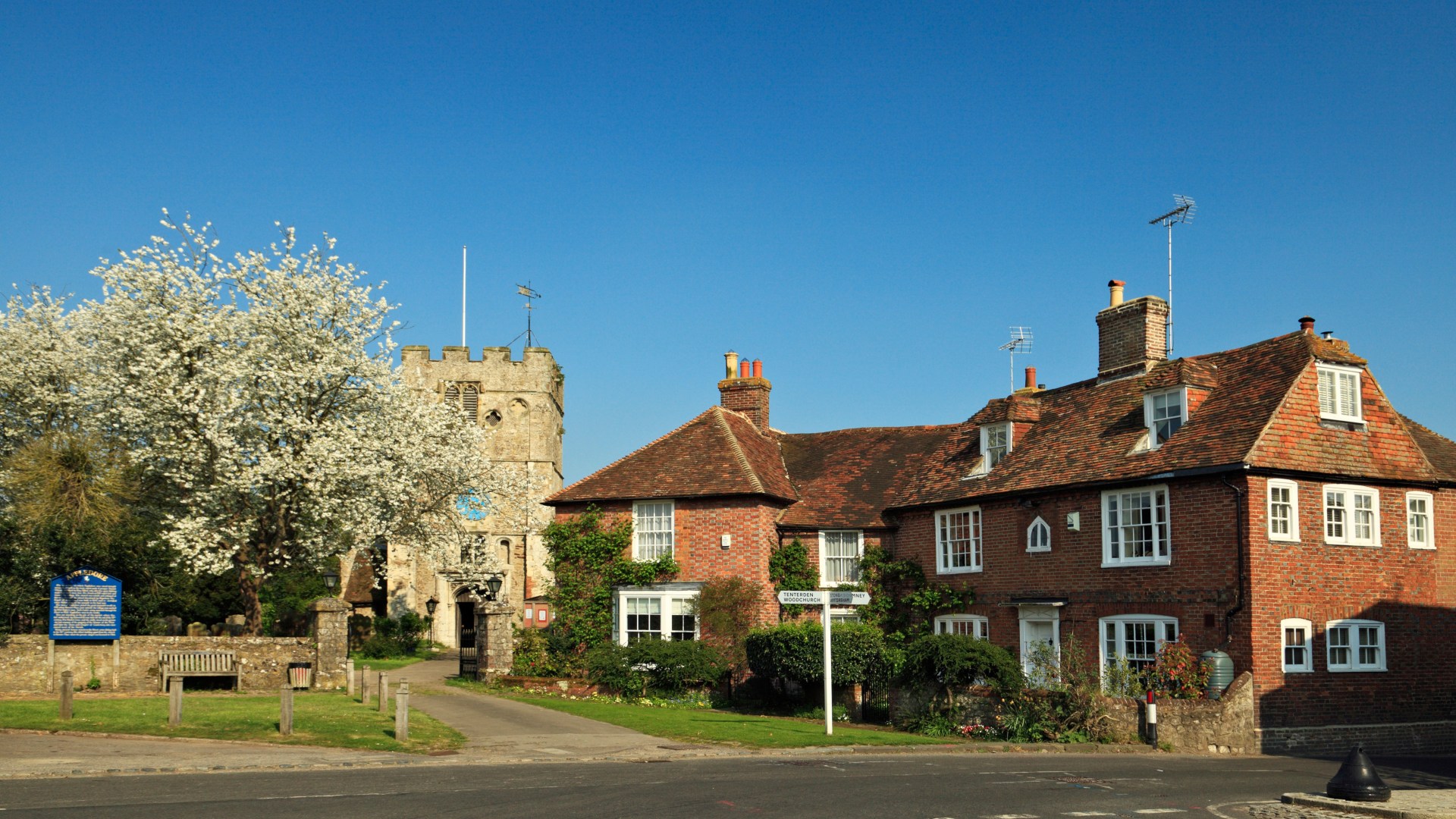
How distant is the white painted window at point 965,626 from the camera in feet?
97.2

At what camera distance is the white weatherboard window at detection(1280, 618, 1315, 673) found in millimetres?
23297

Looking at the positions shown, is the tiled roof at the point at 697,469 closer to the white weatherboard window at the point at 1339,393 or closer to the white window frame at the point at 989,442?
the white window frame at the point at 989,442

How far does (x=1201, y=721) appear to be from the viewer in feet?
72.2

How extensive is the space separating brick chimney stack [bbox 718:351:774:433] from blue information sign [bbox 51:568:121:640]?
18488mm

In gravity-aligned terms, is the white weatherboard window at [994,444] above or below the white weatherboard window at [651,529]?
above

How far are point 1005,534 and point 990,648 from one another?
4935 mm

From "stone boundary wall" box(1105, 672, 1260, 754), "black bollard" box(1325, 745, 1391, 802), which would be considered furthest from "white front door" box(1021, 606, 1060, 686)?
"black bollard" box(1325, 745, 1391, 802)

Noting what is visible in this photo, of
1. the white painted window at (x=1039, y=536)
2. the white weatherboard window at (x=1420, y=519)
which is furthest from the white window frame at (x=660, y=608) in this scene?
the white weatherboard window at (x=1420, y=519)

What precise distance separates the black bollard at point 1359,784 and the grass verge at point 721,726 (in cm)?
820

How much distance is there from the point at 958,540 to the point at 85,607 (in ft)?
70.3

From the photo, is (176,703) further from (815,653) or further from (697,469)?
(697,469)

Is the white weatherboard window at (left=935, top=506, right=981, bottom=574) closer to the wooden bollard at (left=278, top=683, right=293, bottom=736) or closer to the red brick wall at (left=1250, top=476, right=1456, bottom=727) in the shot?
the red brick wall at (left=1250, top=476, right=1456, bottom=727)

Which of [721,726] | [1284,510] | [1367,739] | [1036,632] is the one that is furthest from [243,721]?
[1367,739]

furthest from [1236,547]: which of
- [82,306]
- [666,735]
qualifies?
[82,306]
